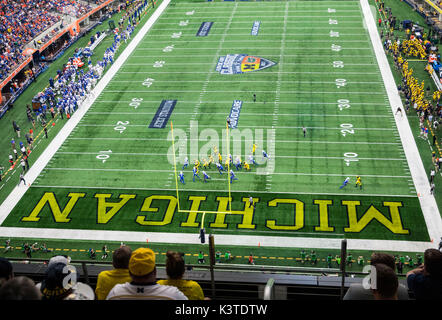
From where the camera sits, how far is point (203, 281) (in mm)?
8820

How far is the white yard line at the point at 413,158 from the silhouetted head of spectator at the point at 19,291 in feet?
66.0

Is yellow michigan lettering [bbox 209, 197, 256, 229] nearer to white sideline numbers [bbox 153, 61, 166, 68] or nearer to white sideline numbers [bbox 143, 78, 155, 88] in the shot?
white sideline numbers [bbox 143, 78, 155, 88]

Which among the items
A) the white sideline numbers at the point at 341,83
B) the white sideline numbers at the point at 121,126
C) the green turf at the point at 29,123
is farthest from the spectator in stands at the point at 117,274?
the white sideline numbers at the point at 341,83

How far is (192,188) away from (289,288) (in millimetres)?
17598

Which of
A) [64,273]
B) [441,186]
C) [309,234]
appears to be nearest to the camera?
[64,273]


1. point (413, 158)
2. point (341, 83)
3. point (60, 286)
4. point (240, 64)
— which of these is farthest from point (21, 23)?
point (60, 286)

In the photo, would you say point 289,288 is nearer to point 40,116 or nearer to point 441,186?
point 441,186

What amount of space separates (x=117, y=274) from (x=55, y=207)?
784 inches

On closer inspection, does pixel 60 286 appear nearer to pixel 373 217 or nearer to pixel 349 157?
pixel 373 217

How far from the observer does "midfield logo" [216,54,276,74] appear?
3791 centimetres

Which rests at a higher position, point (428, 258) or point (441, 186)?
point (428, 258)

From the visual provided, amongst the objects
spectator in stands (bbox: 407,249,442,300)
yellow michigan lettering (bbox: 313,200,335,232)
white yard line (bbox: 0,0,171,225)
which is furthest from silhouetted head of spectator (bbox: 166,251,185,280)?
white yard line (bbox: 0,0,171,225)

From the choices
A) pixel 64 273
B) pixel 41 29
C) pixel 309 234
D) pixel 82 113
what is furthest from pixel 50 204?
pixel 41 29

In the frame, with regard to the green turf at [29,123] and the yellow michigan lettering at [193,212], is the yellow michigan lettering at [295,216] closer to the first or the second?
the yellow michigan lettering at [193,212]
